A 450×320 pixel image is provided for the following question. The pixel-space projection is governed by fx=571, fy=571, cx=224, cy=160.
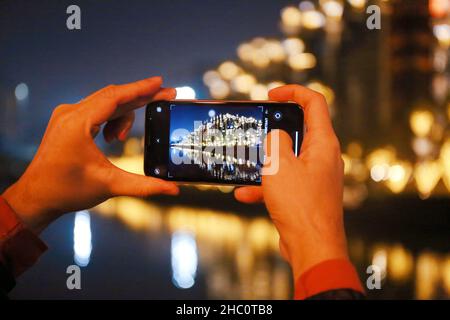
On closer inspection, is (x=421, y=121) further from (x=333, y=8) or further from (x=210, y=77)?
(x=210, y=77)

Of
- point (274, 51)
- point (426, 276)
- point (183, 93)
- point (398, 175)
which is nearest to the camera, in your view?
point (183, 93)

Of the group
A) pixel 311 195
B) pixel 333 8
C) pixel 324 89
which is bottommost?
pixel 311 195

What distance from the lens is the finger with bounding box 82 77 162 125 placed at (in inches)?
43.7

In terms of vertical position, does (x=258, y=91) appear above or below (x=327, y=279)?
above

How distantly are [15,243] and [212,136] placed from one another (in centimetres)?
46

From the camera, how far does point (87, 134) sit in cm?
110

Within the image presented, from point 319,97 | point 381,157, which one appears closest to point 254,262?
point 319,97

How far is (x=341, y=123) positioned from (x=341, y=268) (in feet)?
59.2

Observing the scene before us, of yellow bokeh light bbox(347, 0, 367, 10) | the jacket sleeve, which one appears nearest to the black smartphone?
the jacket sleeve

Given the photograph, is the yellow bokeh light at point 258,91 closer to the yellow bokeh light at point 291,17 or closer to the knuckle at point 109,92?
the yellow bokeh light at point 291,17

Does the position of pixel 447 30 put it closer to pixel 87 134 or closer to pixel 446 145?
pixel 446 145

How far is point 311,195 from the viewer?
901 millimetres

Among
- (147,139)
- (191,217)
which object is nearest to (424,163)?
(191,217)
